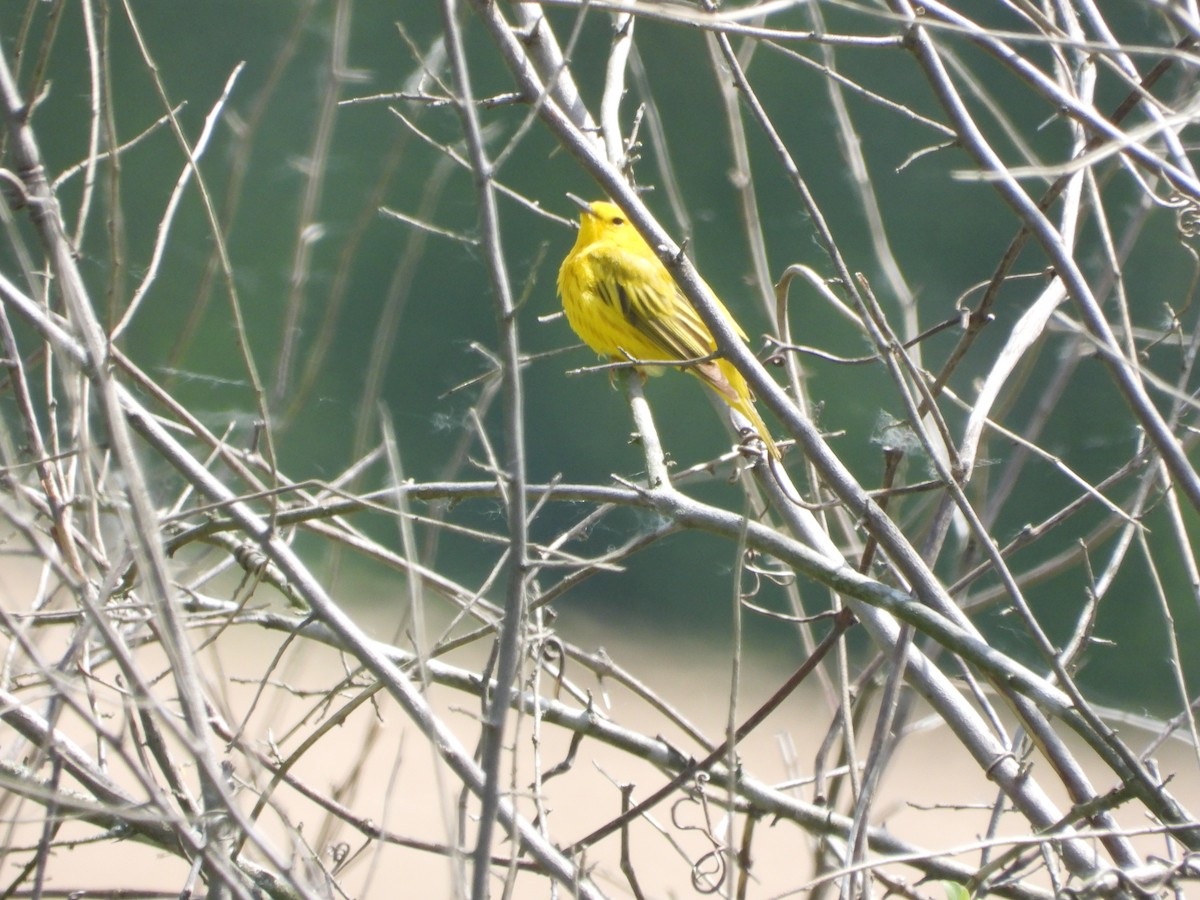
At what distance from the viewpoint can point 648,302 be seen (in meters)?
5.54

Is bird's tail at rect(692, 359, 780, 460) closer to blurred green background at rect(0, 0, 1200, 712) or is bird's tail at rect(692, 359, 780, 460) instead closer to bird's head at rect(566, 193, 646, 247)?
bird's head at rect(566, 193, 646, 247)

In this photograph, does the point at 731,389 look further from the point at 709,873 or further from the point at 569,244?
the point at 569,244

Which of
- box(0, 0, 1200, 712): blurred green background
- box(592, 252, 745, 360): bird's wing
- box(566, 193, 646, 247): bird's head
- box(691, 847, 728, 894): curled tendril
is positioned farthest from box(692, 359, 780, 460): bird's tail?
box(0, 0, 1200, 712): blurred green background

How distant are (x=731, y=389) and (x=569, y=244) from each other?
350 cm

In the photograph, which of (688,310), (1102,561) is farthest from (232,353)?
(1102,561)

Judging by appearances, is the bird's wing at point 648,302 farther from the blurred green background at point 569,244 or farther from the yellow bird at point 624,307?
the blurred green background at point 569,244

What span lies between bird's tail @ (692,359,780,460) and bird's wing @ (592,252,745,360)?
26.3 inches

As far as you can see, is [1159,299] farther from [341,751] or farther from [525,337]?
[341,751]

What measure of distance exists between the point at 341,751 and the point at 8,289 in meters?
4.72

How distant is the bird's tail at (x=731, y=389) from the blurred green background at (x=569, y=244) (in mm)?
2058

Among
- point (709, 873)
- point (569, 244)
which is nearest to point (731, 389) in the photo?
point (709, 873)

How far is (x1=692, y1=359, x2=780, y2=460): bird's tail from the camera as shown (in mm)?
3901

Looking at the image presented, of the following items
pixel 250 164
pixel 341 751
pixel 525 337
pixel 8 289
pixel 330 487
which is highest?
pixel 250 164

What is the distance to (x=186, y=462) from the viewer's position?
82.3 inches
